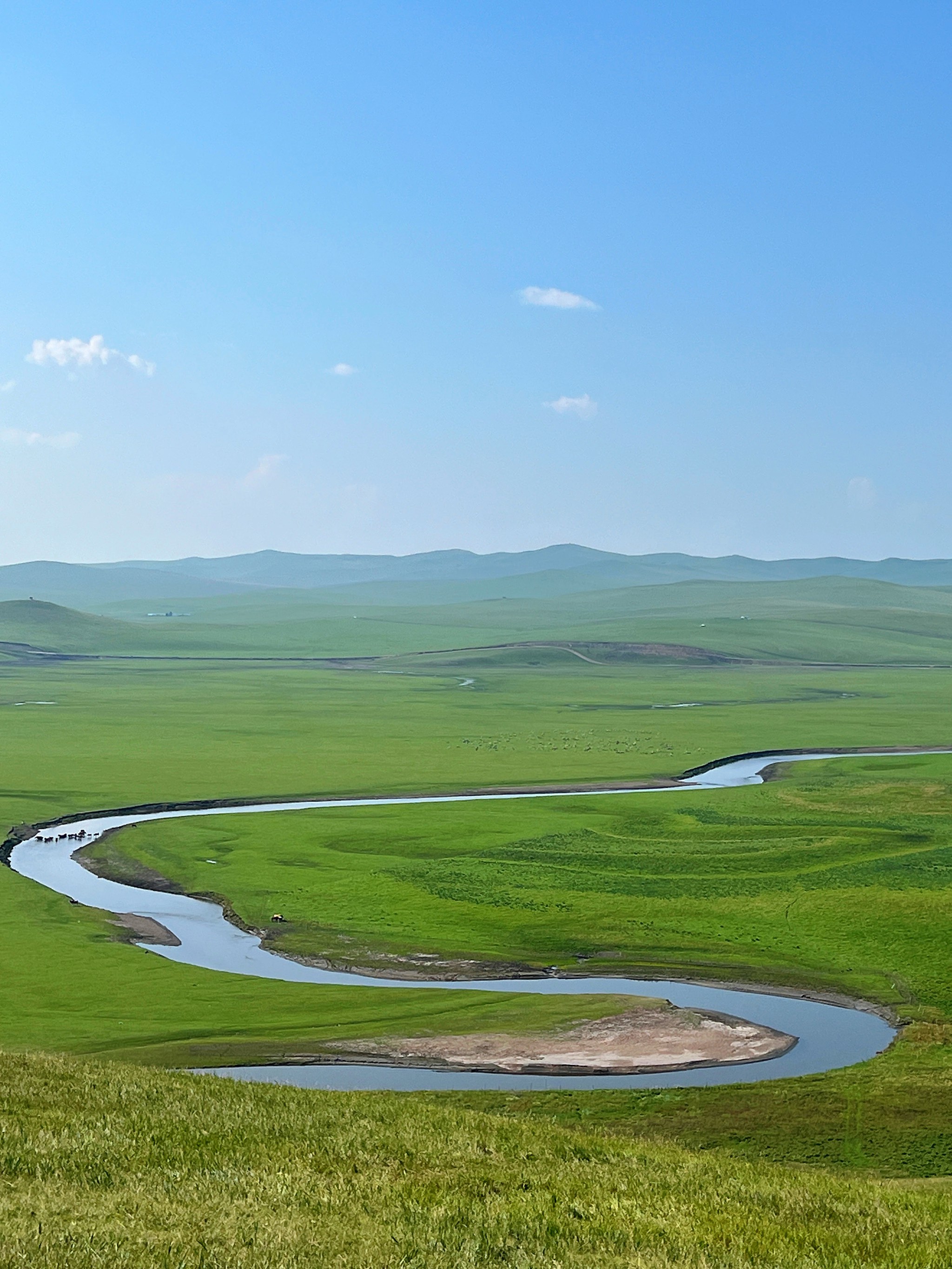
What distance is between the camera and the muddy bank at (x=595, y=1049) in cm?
3416

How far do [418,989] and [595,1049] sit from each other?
337 inches

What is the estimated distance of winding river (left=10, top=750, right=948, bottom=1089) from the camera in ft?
108

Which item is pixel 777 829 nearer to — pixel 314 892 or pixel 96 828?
pixel 314 892

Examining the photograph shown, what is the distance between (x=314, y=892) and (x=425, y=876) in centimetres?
Result: 526

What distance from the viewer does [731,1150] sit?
26984 millimetres

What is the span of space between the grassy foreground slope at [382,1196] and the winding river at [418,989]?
30.7ft

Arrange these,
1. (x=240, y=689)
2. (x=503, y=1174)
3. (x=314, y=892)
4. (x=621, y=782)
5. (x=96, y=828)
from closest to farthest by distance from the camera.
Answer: (x=503, y=1174), (x=314, y=892), (x=96, y=828), (x=621, y=782), (x=240, y=689)

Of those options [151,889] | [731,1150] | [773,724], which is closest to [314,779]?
[151,889]

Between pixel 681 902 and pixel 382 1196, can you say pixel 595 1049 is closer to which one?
pixel 681 902

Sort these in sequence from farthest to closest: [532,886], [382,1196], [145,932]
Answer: [532,886], [145,932], [382,1196]

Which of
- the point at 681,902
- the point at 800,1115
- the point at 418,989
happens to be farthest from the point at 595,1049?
the point at 681,902

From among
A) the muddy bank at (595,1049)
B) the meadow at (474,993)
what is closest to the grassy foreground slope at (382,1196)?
the meadow at (474,993)

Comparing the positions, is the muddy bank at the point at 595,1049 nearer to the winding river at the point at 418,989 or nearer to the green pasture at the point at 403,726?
the winding river at the point at 418,989

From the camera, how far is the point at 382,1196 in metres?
16.2
